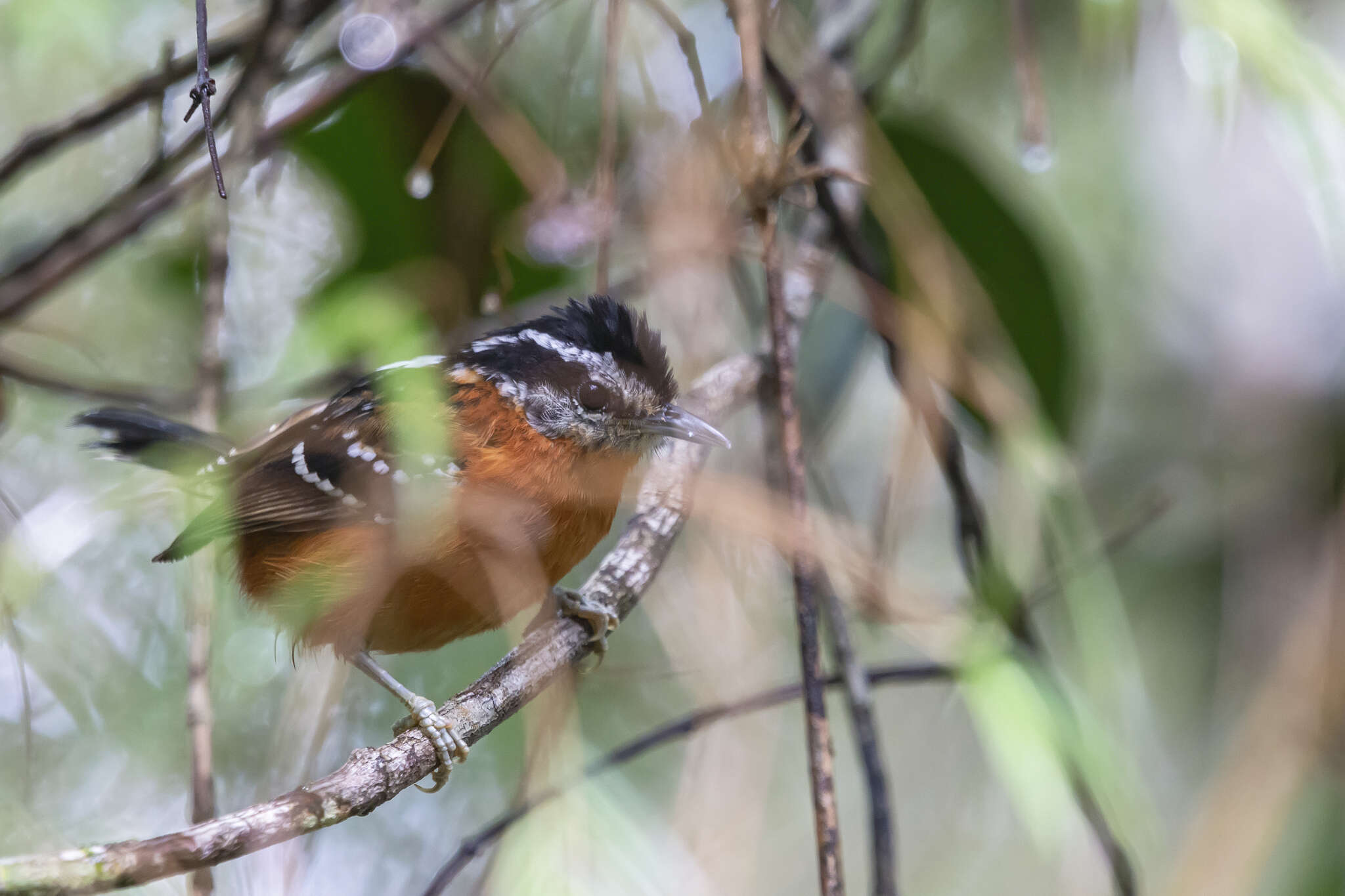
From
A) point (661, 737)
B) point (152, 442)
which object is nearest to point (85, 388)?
point (152, 442)

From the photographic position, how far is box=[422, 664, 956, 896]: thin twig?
185cm

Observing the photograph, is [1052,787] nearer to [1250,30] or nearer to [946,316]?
[946,316]

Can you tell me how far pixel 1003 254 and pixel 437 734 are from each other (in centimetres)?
197

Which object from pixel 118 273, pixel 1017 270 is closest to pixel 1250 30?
pixel 1017 270

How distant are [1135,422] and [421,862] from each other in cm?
277

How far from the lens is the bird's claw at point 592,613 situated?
219 cm

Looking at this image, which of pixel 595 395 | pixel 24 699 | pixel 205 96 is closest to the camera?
pixel 205 96

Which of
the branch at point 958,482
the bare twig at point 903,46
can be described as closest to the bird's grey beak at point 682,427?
the branch at point 958,482

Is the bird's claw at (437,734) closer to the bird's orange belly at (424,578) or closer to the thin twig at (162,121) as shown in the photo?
the bird's orange belly at (424,578)

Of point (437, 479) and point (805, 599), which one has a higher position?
point (437, 479)

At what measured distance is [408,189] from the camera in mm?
3104

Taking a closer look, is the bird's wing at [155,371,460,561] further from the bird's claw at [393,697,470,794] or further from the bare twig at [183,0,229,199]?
the bare twig at [183,0,229,199]

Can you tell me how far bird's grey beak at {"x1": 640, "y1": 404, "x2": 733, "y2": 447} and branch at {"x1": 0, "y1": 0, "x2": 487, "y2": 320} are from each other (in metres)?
1.09

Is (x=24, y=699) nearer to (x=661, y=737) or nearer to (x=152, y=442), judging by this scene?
(x=152, y=442)
